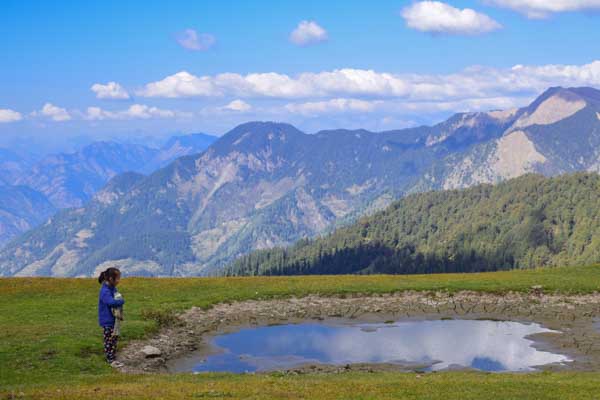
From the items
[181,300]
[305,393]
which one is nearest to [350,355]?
[305,393]

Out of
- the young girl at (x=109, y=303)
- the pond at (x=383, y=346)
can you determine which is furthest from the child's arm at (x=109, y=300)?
the pond at (x=383, y=346)

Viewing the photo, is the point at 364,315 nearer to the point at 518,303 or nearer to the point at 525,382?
the point at 518,303

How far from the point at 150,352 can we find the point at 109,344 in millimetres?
4709

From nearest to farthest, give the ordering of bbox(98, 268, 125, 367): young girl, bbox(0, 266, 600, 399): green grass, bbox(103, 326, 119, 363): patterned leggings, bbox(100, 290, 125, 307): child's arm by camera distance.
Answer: bbox(0, 266, 600, 399): green grass → bbox(98, 268, 125, 367): young girl → bbox(100, 290, 125, 307): child's arm → bbox(103, 326, 119, 363): patterned leggings

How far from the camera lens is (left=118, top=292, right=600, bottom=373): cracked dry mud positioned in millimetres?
45031

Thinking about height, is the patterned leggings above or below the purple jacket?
below

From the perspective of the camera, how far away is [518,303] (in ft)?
204

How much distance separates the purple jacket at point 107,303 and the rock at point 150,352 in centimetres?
594

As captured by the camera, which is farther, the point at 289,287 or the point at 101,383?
the point at 289,287

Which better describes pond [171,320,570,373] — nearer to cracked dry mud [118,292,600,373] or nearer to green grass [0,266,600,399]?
cracked dry mud [118,292,600,373]

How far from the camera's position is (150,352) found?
1655 inches

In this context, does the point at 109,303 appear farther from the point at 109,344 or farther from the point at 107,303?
the point at 109,344

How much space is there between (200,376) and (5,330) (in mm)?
18182

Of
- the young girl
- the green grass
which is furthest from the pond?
the green grass
